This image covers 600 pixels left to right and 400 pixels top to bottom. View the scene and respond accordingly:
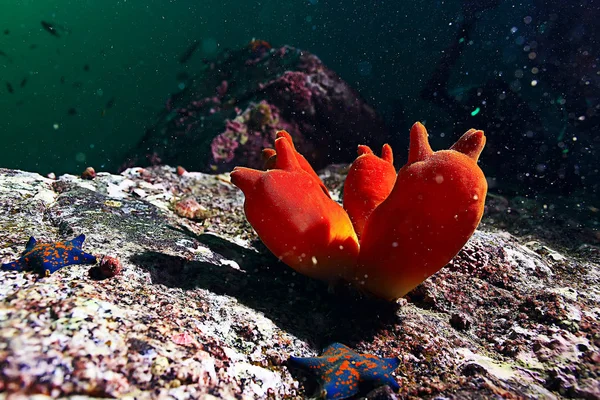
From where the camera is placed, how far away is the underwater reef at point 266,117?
6781 mm

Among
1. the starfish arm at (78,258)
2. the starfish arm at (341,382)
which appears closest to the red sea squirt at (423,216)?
the starfish arm at (341,382)

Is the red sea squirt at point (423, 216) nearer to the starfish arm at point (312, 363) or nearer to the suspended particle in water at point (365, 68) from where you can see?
the starfish arm at point (312, 363)

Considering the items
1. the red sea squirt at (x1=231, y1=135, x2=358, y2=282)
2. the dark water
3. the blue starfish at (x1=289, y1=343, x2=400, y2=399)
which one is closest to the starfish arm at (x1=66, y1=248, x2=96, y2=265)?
the red sea squirt at (x1=231, y1=135, x2=358, y2=282)

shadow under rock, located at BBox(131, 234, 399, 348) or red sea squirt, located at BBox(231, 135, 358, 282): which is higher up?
red sea squirt, located at BBox(231, 135, 358, 282)

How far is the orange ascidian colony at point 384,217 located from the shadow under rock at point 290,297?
4.7 inches

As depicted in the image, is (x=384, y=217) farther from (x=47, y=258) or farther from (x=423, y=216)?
(x=47, y=258)

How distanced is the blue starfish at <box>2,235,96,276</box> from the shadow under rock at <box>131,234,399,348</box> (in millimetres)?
362

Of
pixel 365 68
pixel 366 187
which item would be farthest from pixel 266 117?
pixel 365 68

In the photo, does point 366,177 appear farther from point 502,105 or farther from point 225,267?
point 502,105

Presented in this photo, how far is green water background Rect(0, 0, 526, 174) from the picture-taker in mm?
10266

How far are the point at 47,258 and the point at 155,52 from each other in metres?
69.7

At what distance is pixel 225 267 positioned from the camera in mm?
2471

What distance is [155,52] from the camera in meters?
61.5

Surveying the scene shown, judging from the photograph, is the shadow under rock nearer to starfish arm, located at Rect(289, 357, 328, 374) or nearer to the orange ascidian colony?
the orange ascidian colony
